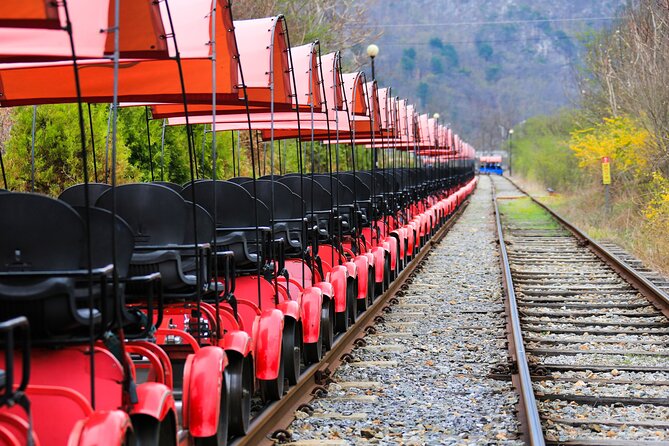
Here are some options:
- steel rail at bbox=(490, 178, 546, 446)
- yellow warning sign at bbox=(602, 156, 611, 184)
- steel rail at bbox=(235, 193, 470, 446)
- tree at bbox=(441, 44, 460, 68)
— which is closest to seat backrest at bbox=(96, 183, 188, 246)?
steel rail at bbox=(235, 193, 470, 446)

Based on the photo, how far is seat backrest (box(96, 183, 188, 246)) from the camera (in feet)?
22.2

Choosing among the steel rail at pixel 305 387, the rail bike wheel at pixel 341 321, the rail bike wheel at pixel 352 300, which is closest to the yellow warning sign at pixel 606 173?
the steel rail at pixel 305 387

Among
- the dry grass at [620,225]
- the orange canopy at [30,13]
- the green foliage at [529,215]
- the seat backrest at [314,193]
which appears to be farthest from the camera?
the green foliage at [529,215]

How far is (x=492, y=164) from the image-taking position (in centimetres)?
13262

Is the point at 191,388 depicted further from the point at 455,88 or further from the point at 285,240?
the point at 455,88

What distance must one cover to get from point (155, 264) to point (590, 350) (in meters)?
5.43

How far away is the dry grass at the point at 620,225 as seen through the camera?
61.9 ft

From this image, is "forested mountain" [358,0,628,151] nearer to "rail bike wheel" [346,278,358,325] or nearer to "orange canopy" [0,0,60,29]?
"rail bike wheel" [346,278,358,325]

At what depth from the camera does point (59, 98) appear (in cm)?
831

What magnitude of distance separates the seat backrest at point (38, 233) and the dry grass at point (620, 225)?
45.3 feet

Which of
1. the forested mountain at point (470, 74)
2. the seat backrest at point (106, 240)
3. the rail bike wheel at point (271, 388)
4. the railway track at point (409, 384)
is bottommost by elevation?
the railway track at point (409, 384)

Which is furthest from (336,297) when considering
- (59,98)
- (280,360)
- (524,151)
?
(524,151)

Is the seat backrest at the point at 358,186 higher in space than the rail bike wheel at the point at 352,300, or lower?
higher

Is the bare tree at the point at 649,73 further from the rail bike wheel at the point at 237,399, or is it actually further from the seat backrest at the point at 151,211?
the rail bike wheel at the point at 237,399
